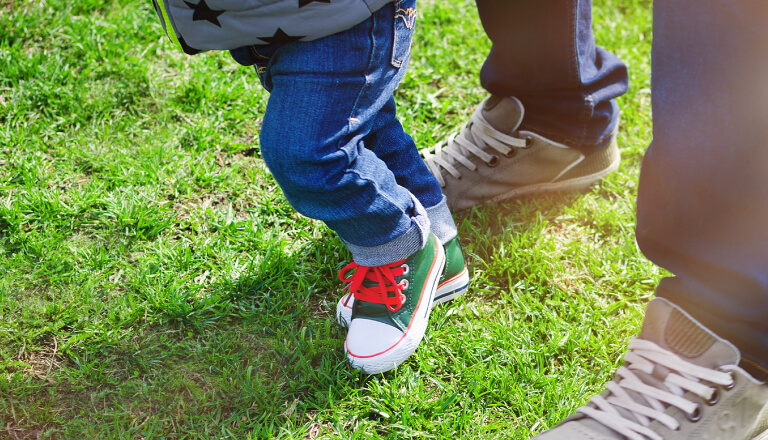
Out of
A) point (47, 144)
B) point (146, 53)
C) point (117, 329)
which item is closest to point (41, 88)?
point (47, 144)

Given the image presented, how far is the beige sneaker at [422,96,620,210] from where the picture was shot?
1.96 meters

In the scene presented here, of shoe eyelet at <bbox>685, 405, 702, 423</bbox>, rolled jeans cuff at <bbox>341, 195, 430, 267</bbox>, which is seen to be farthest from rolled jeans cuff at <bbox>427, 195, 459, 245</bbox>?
shoe eyelet at <bbox>685, 405, 702, 423</bbox>

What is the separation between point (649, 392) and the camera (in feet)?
4.13

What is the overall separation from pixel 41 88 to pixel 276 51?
1615 millimetres

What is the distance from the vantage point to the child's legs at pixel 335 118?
1.19 meters

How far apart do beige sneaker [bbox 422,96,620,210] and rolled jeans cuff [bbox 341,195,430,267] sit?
51 centimetres

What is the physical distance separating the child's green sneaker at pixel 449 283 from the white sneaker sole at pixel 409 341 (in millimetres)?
46

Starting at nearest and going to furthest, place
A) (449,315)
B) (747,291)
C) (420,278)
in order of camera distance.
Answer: (747,291), (420,278), (449,315)

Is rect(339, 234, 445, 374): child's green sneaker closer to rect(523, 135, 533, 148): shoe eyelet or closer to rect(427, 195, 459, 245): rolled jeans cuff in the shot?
rect(427, 195, 459, 245): rolled jeans cuff

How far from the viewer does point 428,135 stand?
2.31m

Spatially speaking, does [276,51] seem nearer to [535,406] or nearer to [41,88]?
[535,406]

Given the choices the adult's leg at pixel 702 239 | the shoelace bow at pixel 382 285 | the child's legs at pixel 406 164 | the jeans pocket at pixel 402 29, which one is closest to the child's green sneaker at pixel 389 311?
the shoelace bow at pixel 382 285

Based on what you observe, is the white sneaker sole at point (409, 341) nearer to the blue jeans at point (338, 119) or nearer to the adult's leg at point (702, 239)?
the blue jeans at point (338, 119)

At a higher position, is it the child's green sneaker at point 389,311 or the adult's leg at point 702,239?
the adult's leg at point 702,239
